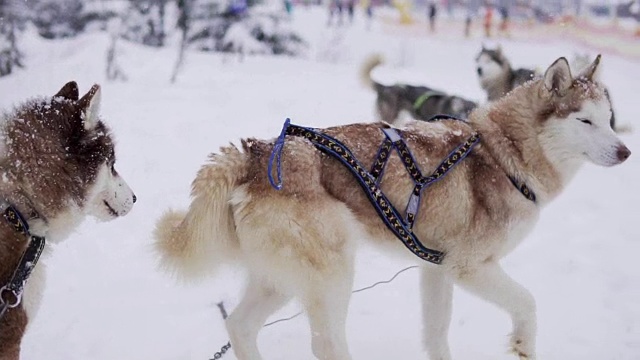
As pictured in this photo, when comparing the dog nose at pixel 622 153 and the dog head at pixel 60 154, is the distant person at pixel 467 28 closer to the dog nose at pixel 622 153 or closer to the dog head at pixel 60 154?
the dog nose at pixel 622 153

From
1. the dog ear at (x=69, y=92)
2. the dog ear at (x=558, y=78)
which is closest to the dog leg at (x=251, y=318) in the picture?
the dog ear at (x=69, y=92)

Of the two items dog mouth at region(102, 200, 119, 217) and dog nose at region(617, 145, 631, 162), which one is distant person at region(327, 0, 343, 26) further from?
dog mouth at region(102, 200, 119, 217)

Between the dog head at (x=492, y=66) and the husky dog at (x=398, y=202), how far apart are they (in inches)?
231

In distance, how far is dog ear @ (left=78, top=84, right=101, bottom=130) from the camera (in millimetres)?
2609

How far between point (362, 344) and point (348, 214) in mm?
1318

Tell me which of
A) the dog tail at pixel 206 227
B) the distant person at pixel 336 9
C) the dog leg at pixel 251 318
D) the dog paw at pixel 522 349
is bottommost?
the distant person at pixel 336 9

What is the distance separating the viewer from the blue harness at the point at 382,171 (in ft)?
9.93

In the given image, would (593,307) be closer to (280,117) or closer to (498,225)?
(498,225)

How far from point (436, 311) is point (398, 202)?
88 centimetres

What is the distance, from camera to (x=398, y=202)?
3.15m

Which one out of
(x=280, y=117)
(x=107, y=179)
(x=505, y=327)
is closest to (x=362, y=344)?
(x=505, y=327)

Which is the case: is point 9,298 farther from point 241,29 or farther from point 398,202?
point 241,29

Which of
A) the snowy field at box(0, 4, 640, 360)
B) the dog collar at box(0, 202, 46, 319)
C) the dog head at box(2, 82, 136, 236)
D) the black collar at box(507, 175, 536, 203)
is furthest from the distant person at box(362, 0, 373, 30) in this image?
the dog collar at box(0, 202, 46, 319)

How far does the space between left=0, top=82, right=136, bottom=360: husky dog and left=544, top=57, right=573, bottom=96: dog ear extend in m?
2.40
